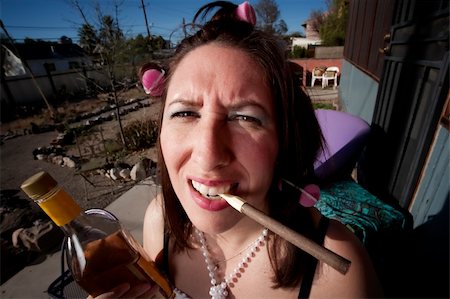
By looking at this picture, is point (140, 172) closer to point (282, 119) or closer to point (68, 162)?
point (68, 162)

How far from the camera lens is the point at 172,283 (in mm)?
1275

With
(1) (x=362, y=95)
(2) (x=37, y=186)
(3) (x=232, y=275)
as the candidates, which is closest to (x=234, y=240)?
(3) (x=232, y=275)

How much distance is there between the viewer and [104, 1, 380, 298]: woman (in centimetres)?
87

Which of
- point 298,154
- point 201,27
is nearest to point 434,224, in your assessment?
point 298,154

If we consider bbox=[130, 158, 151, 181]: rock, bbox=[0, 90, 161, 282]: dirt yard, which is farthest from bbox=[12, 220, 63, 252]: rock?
bbox=[130, 158, 151, 181]: rock

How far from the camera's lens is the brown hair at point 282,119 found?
3.08 ft

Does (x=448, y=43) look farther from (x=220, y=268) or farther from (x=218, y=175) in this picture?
(x=220, y=268)

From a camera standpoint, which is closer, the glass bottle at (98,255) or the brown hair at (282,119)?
the glass bottle at (98,255)

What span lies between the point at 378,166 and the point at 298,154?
2373 mm

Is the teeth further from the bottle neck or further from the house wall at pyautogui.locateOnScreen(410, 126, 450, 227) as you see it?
the house wall at pyautogui.locateOnScreen(410, 126, 450, 227)

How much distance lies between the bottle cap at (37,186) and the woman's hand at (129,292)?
0.42 m

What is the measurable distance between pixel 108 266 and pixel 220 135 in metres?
0.61

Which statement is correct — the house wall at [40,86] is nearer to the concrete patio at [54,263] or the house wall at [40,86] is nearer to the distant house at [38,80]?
the distant house at [38,80]

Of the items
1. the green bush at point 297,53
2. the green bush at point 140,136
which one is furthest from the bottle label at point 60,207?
the green bush at point 140,136
